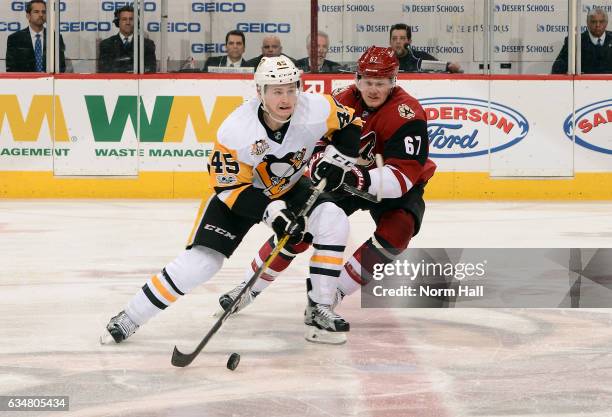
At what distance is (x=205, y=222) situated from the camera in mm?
3795

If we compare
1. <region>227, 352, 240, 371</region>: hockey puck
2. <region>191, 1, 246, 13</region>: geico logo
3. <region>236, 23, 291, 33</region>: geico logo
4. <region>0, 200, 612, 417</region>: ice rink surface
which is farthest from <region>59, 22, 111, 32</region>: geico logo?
<region>227, 352, 240, 371</region>: hockey puck

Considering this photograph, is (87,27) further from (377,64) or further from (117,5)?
(377,64)

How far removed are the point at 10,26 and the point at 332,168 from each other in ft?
18.7

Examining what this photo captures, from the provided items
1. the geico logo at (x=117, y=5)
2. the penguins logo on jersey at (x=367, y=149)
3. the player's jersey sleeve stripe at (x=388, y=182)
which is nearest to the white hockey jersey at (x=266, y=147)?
the player's jersey sleeve stripe at (x=388, y=182)

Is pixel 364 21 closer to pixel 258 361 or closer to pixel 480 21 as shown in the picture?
pixel 480 21

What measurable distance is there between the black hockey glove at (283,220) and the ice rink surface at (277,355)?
366 mm

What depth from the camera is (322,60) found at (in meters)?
9.04

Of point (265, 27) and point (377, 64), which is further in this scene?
point (265, 27)

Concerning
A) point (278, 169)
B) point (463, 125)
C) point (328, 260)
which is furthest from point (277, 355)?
point (463, 125)

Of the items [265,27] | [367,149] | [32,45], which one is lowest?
[367,149]

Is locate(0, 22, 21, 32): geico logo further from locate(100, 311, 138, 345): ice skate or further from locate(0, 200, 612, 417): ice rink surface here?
locate(100, 311, 138, 345): ice skate

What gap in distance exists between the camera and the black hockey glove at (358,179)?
4070 mm

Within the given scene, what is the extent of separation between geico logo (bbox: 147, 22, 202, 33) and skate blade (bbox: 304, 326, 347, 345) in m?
5.53

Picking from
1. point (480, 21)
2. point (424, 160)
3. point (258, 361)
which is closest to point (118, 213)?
point (480, 21)
